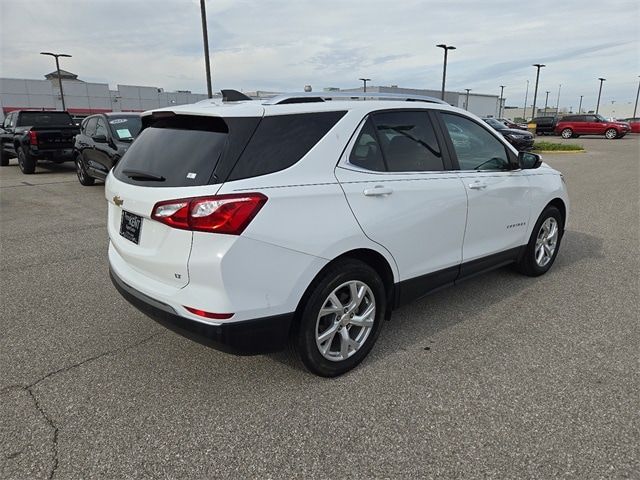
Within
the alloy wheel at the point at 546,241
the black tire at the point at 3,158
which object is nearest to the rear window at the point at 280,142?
the alloy wheel at the point at 546,241

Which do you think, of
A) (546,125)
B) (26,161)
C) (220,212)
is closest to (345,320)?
(220,212)

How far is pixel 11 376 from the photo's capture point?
3021mm

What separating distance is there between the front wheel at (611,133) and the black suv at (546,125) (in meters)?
4.60

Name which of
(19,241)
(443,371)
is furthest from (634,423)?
(19,241)

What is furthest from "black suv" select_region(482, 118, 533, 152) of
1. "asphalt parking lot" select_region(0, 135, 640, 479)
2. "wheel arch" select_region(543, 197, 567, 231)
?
"asphalt parking lot" select_region(0, 135, 640, 479)

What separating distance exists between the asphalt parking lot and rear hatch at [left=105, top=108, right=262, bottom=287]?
2.61 feet

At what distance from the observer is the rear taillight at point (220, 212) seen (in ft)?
7.78

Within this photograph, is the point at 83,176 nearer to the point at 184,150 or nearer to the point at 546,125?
the point at 184,150

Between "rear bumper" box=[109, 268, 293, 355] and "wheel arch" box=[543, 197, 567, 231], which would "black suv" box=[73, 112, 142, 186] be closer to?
"rear bumper" box=[109, 268, 293, 355]

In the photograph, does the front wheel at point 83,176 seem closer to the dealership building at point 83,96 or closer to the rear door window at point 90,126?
the rear door window at point 90,126

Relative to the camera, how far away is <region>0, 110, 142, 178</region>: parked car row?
9.67 metres

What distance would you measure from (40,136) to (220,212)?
13.1 meters

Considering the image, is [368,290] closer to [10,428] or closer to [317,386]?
[317,386]

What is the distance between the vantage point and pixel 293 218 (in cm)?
254
